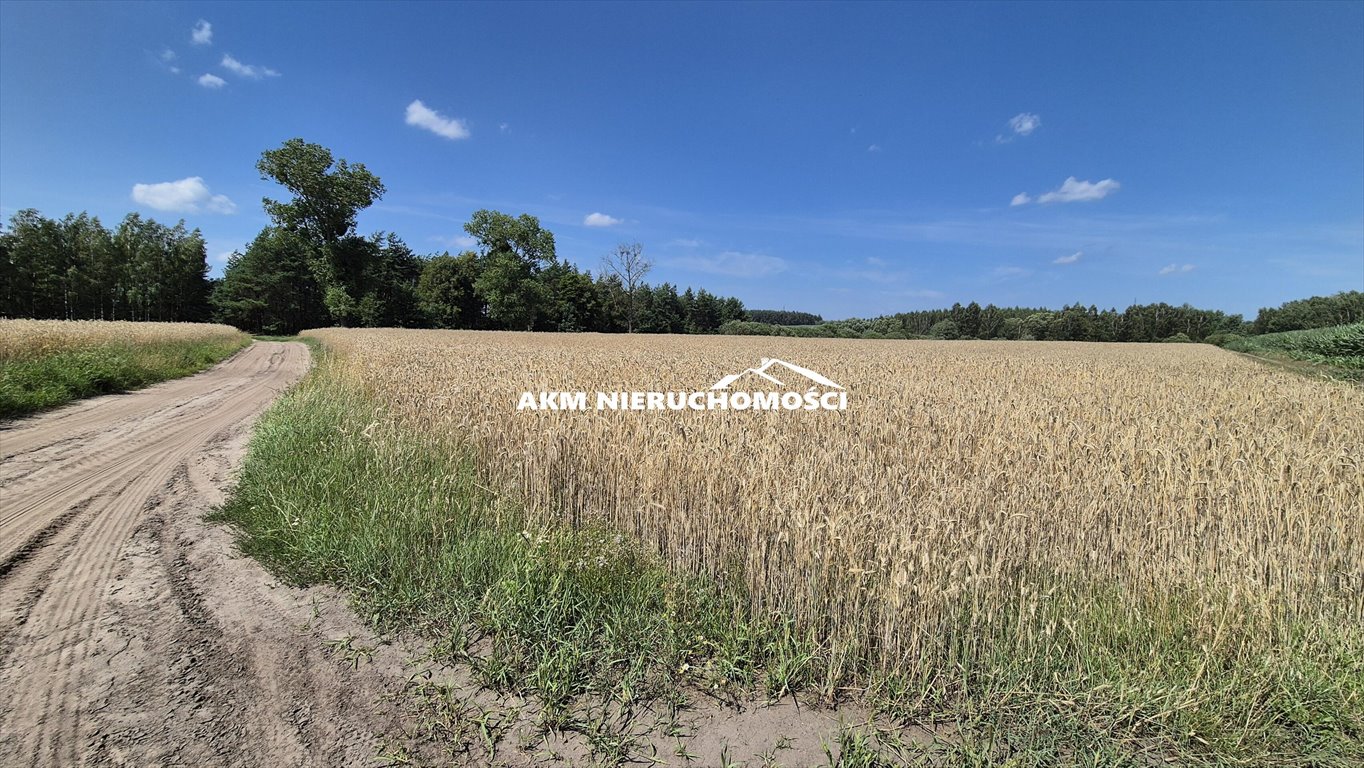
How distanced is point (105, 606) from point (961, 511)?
5508 mm

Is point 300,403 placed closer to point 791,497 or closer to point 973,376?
point 791,497

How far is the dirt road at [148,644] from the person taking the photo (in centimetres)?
217

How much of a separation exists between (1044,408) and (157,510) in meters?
9.96

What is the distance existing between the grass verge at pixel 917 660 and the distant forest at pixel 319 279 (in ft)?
197

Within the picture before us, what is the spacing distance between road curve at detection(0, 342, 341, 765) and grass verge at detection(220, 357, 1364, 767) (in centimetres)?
72

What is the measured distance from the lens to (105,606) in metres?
3.10

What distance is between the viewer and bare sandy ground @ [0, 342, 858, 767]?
2170mm

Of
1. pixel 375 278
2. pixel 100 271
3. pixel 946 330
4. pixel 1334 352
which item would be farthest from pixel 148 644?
pixel 946 330

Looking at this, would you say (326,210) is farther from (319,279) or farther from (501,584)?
(501,584)

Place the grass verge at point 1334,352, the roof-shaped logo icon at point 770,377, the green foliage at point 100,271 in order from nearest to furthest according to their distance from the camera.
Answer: the roof-shaped logo icon at point 770,377 < the grass verge at point 1334,352 < the green foliage at point 100,271

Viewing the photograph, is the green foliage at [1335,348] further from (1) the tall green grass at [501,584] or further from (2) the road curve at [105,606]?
(2) the road curve at [105,606]

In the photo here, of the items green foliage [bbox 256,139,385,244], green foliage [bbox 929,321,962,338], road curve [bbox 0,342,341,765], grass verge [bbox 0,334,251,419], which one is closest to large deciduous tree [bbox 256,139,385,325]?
green foliage [bbox 256,139,385,244]

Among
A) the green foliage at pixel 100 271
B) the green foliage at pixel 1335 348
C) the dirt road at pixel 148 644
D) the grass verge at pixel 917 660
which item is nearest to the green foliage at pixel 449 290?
the green foliage at pixel 100 271

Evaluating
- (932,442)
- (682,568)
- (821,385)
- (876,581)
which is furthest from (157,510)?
(821,385)
